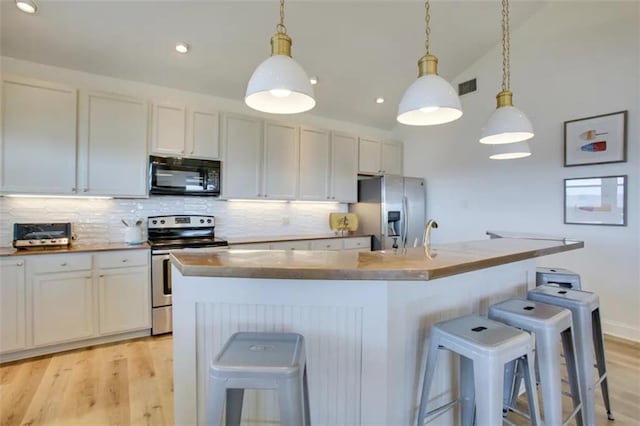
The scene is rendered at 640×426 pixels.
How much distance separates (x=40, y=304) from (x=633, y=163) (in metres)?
5.47

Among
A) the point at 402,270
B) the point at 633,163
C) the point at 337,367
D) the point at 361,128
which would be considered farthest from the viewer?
the point at 361,128

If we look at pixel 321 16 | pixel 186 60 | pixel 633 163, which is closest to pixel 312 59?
pixel 321 16

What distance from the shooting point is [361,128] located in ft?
16.8

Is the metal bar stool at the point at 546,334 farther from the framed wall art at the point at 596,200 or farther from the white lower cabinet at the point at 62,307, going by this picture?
the white lower cabinet at the point at 62,307

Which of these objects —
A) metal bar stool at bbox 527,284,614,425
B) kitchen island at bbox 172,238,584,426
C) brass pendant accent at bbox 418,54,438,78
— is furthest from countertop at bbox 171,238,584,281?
brass pendant accent at bbox 418,54,438,78

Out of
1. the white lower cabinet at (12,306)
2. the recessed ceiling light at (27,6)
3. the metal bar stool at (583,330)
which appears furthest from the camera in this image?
the white lower cabinet at (12,306)

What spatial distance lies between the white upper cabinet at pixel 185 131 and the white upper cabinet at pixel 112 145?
124 millimetres

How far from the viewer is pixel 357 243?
4.37 m

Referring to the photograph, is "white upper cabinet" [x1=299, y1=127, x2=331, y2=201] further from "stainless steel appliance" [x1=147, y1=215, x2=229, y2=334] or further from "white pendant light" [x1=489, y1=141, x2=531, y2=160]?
"white pendant light" [x1=489, y1=141, x2=531, y2=160]

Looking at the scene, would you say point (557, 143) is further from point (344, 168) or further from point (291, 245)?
point (291, 245)

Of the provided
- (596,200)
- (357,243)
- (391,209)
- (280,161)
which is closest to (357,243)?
(357,243)

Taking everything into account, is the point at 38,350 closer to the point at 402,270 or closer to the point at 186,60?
the point at 186,60

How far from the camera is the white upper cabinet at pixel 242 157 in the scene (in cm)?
362

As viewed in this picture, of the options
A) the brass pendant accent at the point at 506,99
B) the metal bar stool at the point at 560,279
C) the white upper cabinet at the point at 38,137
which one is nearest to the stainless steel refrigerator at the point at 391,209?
the metal bar stool at the point at 560,279
